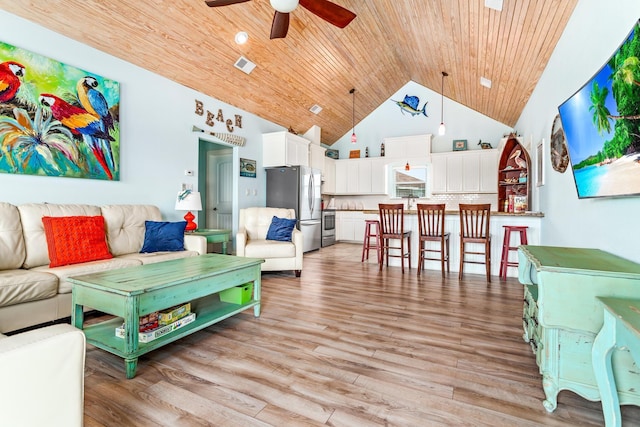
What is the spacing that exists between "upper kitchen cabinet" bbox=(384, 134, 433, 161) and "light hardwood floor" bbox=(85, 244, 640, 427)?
4.72 meters

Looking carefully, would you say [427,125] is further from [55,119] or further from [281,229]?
[55,119]

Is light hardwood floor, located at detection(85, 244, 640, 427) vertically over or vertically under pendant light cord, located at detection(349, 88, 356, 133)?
under

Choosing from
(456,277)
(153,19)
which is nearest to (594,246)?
(456,277)

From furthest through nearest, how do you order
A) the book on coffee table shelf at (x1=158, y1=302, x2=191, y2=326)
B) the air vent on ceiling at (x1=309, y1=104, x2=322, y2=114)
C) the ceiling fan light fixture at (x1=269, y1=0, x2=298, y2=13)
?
the air vent on ceiling at (x1=309, y1=104, x2=322, y2=114), the ceiling fan light fixture at (x1=269, y1=0, x2=298, y2=13), the book on coffee table shelf at (x1=158, y1=302, x2=191, y2=326)

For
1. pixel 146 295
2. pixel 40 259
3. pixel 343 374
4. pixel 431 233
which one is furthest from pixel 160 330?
pixel 431 233

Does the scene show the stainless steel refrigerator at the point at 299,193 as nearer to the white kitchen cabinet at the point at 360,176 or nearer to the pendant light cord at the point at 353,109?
the white kitchen cabinet at the point at 360,176

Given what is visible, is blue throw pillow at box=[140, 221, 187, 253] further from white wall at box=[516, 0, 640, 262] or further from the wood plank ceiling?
white wall at box=[516, 0, 640, 262]

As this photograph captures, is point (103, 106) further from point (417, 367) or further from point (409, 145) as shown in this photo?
point (409, 145)

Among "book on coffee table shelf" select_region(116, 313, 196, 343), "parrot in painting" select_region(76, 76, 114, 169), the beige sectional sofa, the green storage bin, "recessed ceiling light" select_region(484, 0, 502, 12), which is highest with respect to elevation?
"recessed ceiling light" select_region(484, 0, 502, 12)

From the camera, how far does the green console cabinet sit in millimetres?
1298

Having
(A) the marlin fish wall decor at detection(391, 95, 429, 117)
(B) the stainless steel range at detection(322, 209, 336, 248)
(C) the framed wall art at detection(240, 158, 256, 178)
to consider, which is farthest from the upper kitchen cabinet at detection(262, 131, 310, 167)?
(A) the marlin fish wall decor at detection(391, 95, 429, 117)

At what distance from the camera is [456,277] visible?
13.5 ft

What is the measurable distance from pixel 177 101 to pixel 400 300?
3.83 metres

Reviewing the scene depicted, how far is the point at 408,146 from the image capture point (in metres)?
7.18
